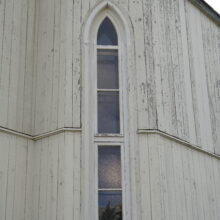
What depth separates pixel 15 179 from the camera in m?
7.12

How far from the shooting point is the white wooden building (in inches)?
271

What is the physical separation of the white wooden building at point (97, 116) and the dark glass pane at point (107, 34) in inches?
0.8

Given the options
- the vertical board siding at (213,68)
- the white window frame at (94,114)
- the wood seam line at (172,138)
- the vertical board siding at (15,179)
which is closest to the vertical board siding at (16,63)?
the vertical board siding at (15,179)

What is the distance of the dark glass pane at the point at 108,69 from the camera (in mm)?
7566

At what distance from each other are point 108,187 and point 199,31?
4856 mm

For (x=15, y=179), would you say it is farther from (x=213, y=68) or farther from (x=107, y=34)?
(x=213, y=68)

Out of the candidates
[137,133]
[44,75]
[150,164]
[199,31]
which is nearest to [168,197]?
[150,164]

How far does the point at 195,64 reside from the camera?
372 inches

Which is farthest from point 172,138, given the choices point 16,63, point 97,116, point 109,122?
point 16,63

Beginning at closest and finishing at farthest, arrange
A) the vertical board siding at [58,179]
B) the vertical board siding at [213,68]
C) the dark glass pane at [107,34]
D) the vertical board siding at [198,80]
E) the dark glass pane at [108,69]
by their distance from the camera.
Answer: the vertical board siding at [58,179]
the dark glass pane at [108,69]
the dark glass pane at [107,34]
the vertical board siding at [198,80]
the vertical board siding at [213,68]

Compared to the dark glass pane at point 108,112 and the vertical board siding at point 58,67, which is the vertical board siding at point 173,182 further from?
the vertical board siding at point 58,67

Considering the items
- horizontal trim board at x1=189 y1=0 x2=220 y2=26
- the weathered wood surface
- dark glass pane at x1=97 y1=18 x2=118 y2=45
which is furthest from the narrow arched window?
horizontal trim board at x1=189 y1=0 x2=220 y2=26

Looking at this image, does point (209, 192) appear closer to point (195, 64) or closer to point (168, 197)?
point (168, 197)

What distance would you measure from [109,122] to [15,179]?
1818 millimetres
